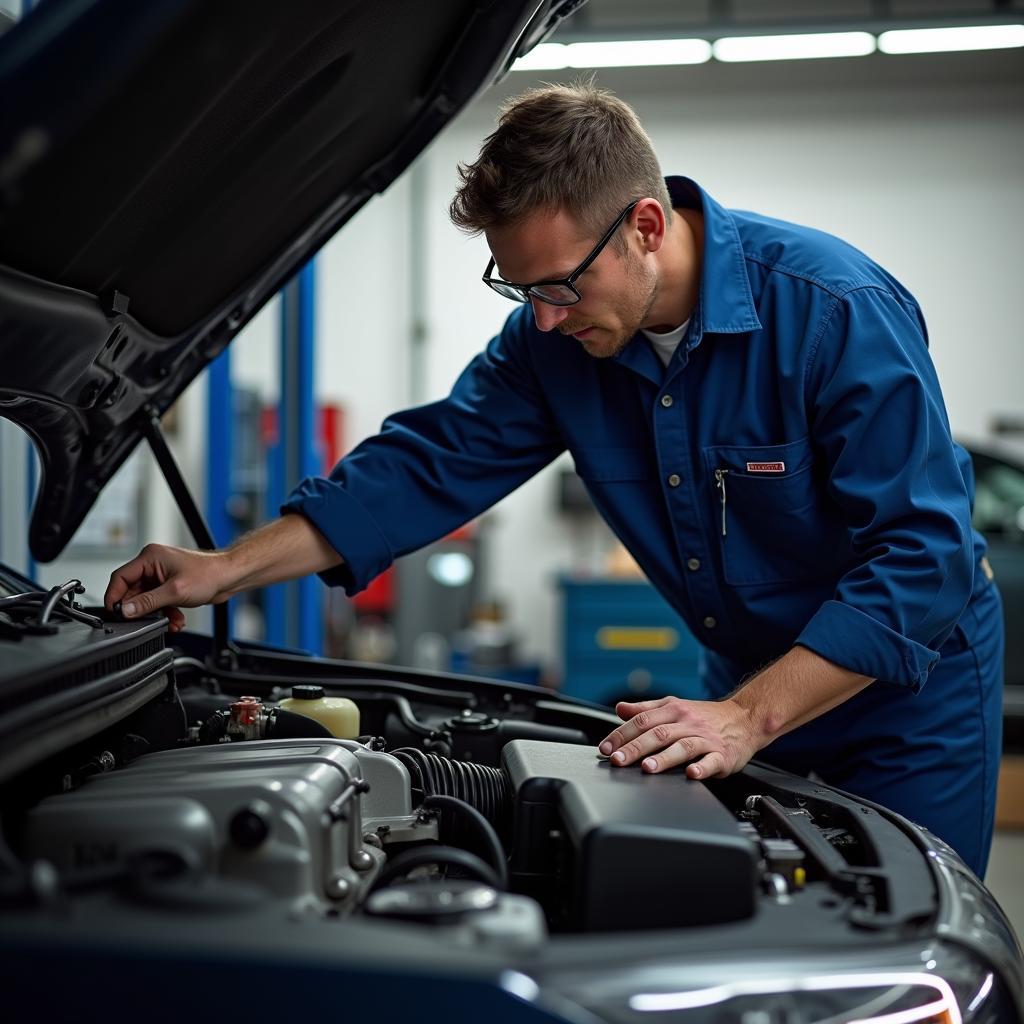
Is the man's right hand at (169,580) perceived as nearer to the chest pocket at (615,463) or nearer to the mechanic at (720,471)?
the mechanic at (720,471)

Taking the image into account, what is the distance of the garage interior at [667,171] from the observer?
527 centimetres

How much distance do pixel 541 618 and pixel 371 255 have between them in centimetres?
254

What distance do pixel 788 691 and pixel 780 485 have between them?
0.35 m

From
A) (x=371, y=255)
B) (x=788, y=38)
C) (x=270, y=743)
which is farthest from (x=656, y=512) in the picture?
(x=371, y=255)

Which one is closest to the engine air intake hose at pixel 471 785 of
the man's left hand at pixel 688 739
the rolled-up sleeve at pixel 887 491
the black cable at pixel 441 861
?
the man's left hand at pixel 688 739

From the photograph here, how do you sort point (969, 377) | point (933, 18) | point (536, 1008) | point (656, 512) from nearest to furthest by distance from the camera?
point (536, 1008) → point (656, 512) → point (933, 18) → point (969, 377)

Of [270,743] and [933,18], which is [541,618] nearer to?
[933,18]

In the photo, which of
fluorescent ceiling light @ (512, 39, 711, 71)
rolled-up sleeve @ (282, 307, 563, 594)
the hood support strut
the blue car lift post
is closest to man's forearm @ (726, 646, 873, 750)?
rolled-up sleeve @ (282, 307, 563, 594)

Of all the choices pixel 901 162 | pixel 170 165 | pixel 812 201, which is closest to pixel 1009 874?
pixel 170 165

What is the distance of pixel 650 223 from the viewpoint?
5.09ft

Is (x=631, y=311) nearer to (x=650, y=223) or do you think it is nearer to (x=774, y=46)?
(x=650, y=223)

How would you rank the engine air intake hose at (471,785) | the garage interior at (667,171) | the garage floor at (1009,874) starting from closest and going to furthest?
the engine air intake hose at (471,785)
the garage floor at (1009,874)
the garage interior at (667,171)

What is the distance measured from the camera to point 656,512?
1756 millimetres

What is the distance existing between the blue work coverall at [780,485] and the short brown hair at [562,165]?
191mm
